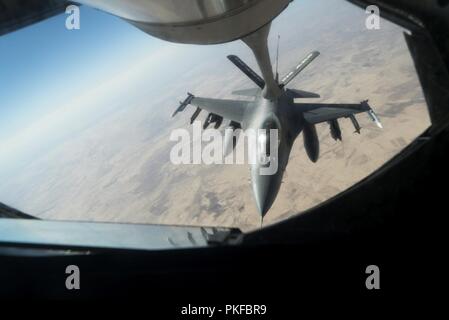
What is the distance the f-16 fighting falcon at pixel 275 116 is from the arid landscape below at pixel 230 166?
1667 mm

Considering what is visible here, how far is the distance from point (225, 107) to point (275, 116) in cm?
526

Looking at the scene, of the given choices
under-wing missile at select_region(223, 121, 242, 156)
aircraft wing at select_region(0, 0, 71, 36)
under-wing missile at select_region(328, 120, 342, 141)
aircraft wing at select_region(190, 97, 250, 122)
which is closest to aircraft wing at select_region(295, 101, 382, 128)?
under-wing missile at select_region(328, 120, 342, 141)

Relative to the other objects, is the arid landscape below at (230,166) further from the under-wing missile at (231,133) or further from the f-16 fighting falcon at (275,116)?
the under-wing missile at (231,133)

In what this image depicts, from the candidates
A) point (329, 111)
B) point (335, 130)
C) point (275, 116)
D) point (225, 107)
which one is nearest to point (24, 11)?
point (275, 116)

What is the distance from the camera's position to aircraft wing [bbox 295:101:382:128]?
52.7 ft

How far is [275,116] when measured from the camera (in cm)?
1379

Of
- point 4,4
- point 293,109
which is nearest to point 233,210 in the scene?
point 293,109

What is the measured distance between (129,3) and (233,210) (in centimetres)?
4761

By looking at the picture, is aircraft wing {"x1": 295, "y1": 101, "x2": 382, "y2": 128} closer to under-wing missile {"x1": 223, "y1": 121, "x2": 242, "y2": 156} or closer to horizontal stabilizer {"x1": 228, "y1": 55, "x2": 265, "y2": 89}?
horizontal stabilizer {"x1": 228, "y1": 55, "x2": 265, "y2": 89}

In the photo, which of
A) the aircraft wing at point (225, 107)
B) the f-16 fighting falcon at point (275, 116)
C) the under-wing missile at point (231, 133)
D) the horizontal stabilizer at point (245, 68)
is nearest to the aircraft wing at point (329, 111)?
the f-16 fighting falcon at point (275, 116)

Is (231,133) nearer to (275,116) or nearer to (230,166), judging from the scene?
(275,116)

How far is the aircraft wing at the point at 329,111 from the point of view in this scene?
1608 cm

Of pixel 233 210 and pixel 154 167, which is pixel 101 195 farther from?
pixel 233 210
